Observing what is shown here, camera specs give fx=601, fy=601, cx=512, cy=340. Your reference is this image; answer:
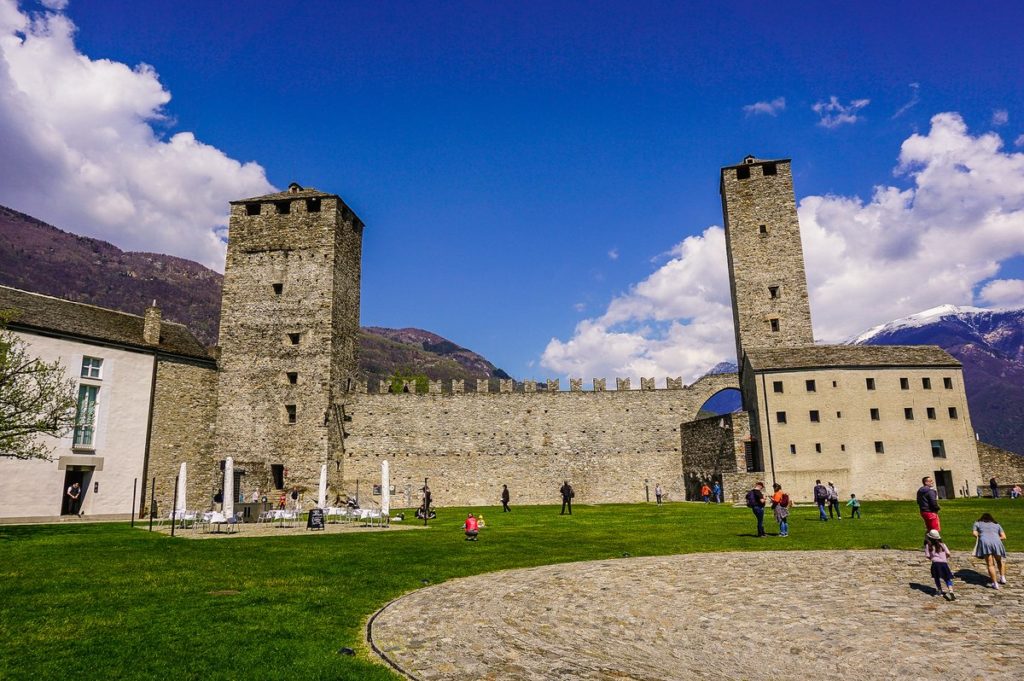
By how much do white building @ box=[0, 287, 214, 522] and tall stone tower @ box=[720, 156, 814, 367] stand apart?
3928 cm

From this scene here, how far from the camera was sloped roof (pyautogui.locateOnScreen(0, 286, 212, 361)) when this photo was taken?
30.3 meters

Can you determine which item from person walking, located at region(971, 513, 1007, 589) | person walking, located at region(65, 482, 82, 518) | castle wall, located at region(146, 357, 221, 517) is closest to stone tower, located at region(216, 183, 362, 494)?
castle wall, located at region(146, 357, 221, 517)

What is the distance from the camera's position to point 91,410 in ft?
104

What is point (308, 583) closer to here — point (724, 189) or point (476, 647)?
point (476, 647)

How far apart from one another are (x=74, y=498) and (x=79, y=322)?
938 centimetres

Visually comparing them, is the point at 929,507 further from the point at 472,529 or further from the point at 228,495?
the point at 228,495

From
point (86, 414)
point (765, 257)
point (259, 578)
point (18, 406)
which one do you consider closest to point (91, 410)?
point (86, 414)

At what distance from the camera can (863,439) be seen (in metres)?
36.4

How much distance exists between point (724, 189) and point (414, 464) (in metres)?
31.6

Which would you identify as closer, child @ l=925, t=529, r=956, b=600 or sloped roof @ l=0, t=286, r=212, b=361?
A: child @ l=925, t=529, r=956, b=600

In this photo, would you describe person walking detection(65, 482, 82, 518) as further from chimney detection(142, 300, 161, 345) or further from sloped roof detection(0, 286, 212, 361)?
chimney detection(142, 300, 161, 345)

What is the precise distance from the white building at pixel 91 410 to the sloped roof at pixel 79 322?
62mm

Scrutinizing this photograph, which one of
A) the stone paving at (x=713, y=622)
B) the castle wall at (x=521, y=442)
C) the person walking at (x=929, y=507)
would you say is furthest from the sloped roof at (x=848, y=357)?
the stone paving at (x=713, y=622)

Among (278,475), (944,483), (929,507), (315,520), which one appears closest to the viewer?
(929,507)
